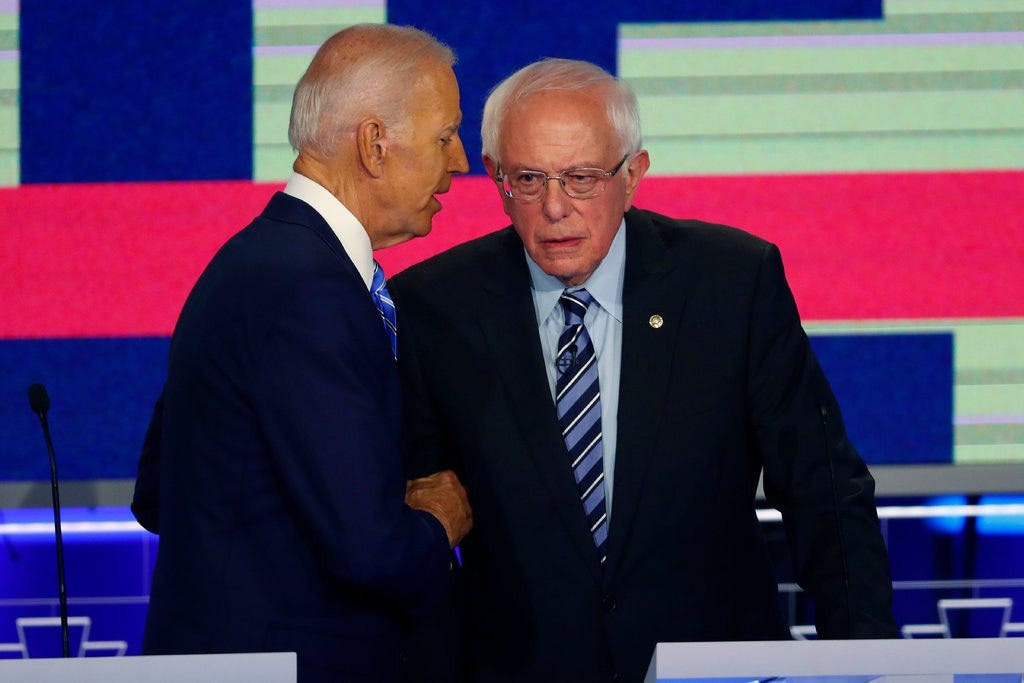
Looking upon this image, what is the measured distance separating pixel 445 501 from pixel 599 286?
0.41m

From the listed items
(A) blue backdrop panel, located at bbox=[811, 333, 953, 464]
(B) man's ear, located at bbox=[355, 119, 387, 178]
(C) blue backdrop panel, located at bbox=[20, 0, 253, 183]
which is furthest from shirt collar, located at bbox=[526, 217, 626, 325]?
(C) blue backdrop panel, located at bbox=[20, 0, 253, 183]

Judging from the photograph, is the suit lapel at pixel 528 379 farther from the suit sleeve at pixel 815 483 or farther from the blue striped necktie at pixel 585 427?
the suit sleeve at pixel 815 483

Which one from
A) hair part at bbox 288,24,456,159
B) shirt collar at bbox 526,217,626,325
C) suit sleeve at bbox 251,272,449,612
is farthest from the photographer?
shirt collar at bbox 526,217,626,325

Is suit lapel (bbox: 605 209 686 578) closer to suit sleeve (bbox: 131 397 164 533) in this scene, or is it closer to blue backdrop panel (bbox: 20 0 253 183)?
suit sleeve (bbox: 131 397 164 533)

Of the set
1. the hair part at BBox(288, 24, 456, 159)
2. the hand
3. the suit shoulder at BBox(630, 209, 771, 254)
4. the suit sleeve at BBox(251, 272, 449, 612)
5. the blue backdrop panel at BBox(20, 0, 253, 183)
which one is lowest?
the hand

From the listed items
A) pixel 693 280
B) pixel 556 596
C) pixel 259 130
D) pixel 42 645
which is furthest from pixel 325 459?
pixel 42 645

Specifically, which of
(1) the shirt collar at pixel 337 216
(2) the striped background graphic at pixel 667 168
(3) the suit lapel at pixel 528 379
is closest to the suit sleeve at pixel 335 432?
(1) the shirt collar at pixel 337 216

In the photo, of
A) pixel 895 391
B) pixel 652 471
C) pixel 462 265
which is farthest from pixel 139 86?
pixel 895 391

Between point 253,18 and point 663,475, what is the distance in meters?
1.60

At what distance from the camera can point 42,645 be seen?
127 inches

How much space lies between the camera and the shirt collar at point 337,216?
5.98ft

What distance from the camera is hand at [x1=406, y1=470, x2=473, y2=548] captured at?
6.32 feet

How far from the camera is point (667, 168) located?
3160mm

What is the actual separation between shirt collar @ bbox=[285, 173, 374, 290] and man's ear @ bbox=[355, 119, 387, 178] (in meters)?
0.06
